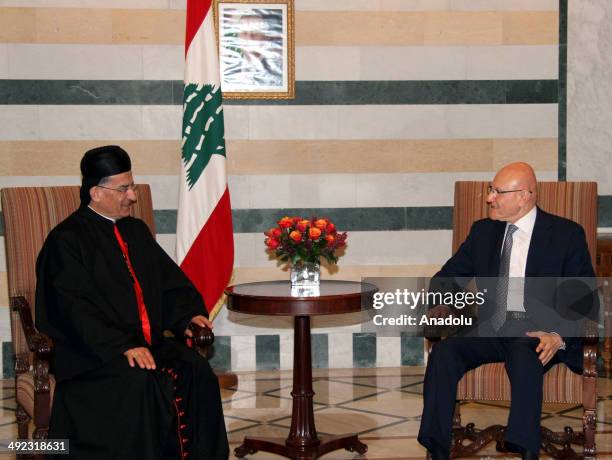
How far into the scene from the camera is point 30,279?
4426 mm

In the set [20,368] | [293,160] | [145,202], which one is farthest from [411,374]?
[20,368]

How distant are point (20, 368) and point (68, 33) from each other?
10.2 ft

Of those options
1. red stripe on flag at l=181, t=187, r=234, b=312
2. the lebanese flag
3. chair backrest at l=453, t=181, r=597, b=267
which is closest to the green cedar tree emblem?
the lebanese flag

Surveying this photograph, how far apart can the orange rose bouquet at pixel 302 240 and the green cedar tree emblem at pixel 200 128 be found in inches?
60.8

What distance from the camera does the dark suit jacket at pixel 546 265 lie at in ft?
14.8

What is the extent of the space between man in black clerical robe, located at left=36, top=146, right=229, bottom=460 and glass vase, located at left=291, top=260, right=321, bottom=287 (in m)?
0.63

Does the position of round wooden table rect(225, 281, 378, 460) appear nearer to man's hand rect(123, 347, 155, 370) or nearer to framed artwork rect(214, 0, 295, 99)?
man's hand rect(123, 347, 155, 370)

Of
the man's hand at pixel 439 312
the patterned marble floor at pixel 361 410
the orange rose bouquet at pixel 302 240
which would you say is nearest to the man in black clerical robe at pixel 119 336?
the orange rose bouquet at pixel 302 240

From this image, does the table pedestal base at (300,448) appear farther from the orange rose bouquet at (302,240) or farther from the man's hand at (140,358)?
the man's hand at (140,358)

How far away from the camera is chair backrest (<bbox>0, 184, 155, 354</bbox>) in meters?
4.39

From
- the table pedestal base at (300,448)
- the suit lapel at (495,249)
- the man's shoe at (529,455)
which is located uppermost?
the suit lapel at (495,249)

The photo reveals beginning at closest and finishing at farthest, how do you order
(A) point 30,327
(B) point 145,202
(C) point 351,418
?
(A) point 30,327
(B) point 145,202
(C) point 351,418

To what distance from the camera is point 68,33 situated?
6543 mm

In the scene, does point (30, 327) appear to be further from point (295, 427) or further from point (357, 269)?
point (357, 269)
